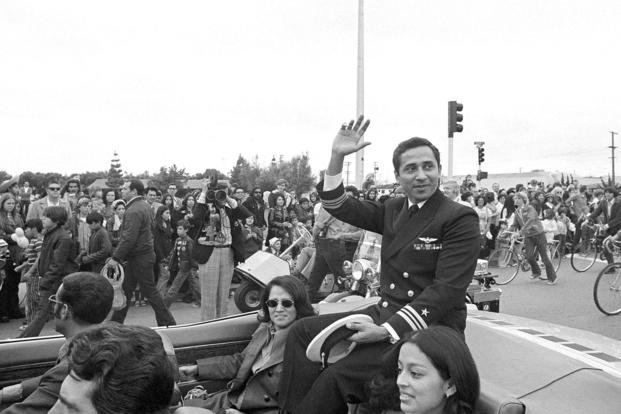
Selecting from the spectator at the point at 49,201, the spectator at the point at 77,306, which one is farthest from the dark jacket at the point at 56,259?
the spectator at the point at 77,306

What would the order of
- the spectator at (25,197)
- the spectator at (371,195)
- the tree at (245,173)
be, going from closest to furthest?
the spectator at (371,195), the spectator at (25,197), the tree at (245,173)

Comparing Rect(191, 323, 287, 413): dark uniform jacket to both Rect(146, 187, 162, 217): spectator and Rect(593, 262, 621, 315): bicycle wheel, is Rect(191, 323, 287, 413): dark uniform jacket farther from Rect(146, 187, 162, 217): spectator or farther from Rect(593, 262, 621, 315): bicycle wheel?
Rect(146, 187, 162, 217): spectator

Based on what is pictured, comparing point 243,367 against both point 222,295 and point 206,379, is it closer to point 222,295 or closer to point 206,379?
point 206,379

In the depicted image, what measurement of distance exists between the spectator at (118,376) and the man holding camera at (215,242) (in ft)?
15.3

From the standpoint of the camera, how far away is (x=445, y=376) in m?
2.16

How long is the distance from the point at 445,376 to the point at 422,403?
13cm

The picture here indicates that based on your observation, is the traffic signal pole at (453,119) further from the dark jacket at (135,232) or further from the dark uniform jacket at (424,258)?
the dark uniform jacket at (424,258)

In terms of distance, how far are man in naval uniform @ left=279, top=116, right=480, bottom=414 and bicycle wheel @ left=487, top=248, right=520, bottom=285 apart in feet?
29.2

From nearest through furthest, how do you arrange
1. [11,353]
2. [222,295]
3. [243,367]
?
[11,353] → [243,367] → [222,295]

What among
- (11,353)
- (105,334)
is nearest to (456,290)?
(105,334)

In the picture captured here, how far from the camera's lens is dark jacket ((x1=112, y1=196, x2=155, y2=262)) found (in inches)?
253

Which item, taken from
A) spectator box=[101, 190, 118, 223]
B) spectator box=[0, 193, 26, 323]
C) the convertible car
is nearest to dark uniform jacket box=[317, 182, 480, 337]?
the convertible car

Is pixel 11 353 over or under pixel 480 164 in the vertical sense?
under

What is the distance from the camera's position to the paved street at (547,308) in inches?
296
